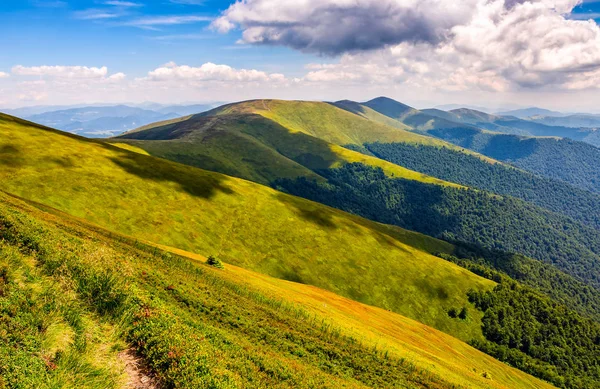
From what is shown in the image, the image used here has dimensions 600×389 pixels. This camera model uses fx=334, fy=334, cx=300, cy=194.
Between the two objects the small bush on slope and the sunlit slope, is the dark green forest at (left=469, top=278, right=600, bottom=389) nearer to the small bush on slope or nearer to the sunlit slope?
the sunlit slope

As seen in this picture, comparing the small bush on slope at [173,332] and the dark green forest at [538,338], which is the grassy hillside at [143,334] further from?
the dark green forest at [538,338]

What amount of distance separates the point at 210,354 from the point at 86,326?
24.0ft

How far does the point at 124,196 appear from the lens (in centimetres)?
12200

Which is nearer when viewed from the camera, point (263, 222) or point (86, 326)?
point (86, 326)

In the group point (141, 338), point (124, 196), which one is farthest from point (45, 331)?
point (124, 196)

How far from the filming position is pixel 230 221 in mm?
143500

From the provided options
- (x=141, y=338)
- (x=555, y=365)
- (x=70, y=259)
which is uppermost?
(x=70, y=259)

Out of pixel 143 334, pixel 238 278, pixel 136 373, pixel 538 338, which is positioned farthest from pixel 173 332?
pixel 538 338

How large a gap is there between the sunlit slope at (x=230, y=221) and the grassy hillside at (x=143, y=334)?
3452 inches

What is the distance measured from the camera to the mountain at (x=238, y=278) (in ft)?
73.6

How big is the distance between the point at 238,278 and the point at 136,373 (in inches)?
1418

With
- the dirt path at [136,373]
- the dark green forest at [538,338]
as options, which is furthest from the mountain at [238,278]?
the dark green forest at [538,338]

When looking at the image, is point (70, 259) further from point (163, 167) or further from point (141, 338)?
point (163, 167)

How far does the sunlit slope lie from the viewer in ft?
365
